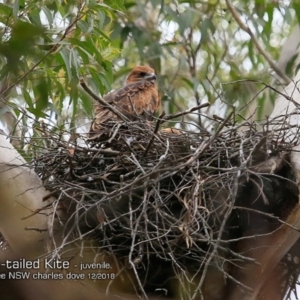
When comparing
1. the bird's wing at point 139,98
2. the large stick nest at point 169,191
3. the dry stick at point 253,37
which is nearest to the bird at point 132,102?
the bird's wing at point 139,98

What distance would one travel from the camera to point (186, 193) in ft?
12.2

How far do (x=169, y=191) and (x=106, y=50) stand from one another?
2.30 metres

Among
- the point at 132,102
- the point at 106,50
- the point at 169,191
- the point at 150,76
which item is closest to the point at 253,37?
the point at 150,76

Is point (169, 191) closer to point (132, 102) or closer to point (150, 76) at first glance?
point (132, 102)

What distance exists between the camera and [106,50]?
18.9 ft

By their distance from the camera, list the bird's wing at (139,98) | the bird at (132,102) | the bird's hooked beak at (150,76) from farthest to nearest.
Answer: the bird's hooked beak at (150,76) < the bird's wing at (139,98) < the bird at (132,102)

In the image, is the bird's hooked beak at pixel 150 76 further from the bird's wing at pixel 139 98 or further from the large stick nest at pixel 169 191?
the large stick nest at pixel 169 191

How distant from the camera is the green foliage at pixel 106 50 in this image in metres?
3.02

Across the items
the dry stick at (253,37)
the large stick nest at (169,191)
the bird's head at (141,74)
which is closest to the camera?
the large stick nest at (169,191)

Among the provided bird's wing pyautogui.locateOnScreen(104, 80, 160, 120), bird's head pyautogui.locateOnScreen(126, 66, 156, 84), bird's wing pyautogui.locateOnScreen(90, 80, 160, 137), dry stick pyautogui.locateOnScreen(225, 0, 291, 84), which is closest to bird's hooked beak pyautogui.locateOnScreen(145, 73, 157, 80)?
bird's head pyautogui.locateOnScreen(126, 66, 156, 84)

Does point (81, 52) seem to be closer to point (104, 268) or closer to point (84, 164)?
point (84, 164)

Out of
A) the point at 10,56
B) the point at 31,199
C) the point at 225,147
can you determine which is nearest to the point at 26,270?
the point at 31,199

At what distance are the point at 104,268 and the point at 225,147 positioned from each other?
1001 mm

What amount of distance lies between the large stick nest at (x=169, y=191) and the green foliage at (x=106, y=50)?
0.33 meters
